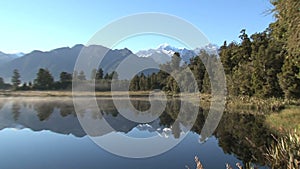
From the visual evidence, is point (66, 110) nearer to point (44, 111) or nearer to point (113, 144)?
point (44, 111)

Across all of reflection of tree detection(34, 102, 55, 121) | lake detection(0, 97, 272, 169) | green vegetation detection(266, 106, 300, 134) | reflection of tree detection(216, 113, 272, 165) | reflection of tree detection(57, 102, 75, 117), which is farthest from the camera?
reflection of tree detection(57, 102, 75, 117)

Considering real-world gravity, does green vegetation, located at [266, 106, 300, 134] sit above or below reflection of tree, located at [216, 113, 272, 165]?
above

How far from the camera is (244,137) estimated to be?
1770 cm

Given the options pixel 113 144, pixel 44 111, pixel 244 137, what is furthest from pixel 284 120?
pixel 44 111

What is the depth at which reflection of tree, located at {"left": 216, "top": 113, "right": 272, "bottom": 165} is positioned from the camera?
1359 cm

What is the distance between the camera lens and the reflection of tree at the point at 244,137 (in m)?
13.6

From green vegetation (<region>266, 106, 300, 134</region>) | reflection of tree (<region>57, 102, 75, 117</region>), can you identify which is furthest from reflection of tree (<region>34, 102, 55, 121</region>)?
green vegetation (<region>266, 106, 300, 134</region>)

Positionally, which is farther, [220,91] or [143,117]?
[220,91]

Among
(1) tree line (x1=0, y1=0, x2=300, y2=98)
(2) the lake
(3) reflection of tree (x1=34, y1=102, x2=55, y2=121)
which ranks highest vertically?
(1) tree line (x1=0, y1=0, x2=300, y2=98)

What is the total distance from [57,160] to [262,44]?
79.3 ft

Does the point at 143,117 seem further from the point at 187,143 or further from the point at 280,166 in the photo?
the point at 280,166

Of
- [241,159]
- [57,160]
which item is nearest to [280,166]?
[241,159]

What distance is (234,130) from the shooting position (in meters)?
20.4

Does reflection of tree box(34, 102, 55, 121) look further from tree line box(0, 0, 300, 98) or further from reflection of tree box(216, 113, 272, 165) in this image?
reflection of tree box(216, 113, 272, 165)
